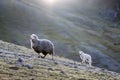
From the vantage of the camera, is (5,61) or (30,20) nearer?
(5,61)

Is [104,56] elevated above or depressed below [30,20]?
below

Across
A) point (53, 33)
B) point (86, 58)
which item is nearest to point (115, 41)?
point (53, 33)

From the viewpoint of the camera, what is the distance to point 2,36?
88875 millimetres

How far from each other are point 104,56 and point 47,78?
69.2m

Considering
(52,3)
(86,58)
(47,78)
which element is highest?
(52,3)

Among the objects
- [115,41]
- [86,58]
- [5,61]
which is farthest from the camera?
[115,41]

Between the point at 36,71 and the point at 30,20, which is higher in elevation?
the point at 30,20

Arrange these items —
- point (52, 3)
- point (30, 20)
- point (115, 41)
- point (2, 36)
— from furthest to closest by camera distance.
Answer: point (52, 3) → point (115, 41) → point (30, 20) → point (2, 36)

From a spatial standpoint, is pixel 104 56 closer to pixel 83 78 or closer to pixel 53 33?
pixel 53 33

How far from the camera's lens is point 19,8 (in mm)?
116812

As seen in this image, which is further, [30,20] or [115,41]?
[115,41]

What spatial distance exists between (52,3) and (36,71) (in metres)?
143

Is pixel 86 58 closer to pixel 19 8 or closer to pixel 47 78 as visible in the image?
pixel 47 78

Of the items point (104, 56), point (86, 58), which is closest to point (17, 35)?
point (104, 56)
